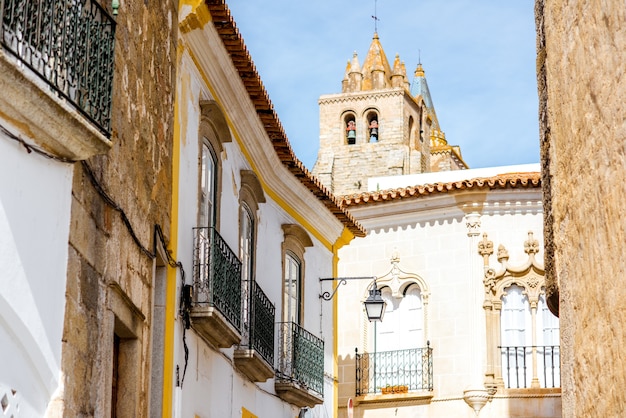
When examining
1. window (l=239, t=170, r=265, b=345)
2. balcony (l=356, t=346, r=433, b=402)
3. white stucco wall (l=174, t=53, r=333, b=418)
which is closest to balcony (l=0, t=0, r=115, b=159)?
white stucco wall (l=174, t=53, r=333, b=418)

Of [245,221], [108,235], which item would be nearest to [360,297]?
[245,221]

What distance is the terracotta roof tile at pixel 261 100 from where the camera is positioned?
44.1ft

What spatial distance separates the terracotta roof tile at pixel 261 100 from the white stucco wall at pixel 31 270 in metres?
5.47

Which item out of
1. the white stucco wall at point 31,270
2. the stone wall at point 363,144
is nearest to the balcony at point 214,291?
the white stucco wall at point 31,270

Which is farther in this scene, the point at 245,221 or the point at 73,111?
the point at 245,221

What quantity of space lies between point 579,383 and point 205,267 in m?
6.89

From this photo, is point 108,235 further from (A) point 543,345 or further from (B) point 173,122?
(A) point 543,345

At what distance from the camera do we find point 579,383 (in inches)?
263

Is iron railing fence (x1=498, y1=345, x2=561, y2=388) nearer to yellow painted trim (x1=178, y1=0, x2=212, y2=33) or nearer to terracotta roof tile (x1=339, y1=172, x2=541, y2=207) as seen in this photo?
terracotta roof tile (x1=339, y1=172, x2=541, y2=207)

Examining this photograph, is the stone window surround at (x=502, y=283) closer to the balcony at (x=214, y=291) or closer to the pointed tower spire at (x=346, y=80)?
the balcony at (x=214, y=291)

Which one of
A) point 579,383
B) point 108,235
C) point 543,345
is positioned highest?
point 543,345

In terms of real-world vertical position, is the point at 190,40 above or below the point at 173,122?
above

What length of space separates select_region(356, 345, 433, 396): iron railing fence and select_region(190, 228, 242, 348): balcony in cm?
1050

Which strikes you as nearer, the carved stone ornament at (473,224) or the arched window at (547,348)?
the arched window at (547,348)
